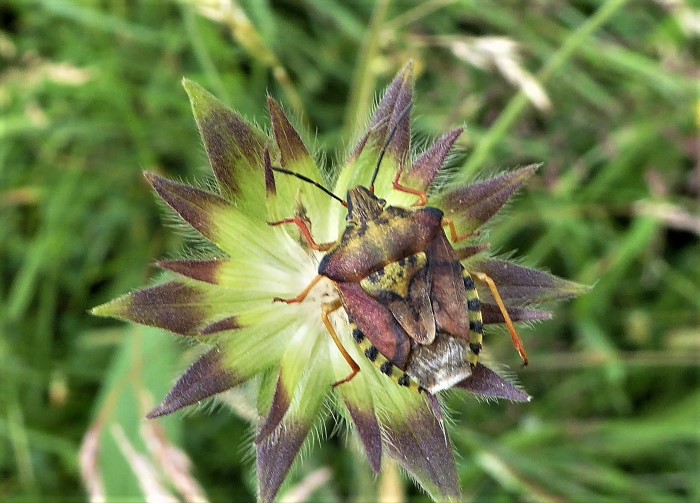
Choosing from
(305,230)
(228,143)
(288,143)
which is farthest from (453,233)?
(228,143)

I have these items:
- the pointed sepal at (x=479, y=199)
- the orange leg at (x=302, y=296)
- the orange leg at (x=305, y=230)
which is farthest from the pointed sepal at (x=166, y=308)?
the pointed sepal at (x=479, y=199)

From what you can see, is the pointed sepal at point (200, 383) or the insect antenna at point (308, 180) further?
the insect antenna at point (308, 180)

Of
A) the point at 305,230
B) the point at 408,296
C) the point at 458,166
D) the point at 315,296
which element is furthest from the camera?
the point at 458,166

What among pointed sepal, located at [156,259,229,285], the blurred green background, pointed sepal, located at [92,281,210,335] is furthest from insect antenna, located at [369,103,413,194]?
the blurred green background

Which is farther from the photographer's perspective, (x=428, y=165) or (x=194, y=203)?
(x=428, y=165)

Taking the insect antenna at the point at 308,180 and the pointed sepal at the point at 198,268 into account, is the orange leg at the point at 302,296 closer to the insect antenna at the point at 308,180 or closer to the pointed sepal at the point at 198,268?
the pointed sepal at the point at 198,268

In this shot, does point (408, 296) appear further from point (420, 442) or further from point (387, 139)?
point (387, 139)

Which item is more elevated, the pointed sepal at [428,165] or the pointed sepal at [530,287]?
the pointed sepal at [428,165]
